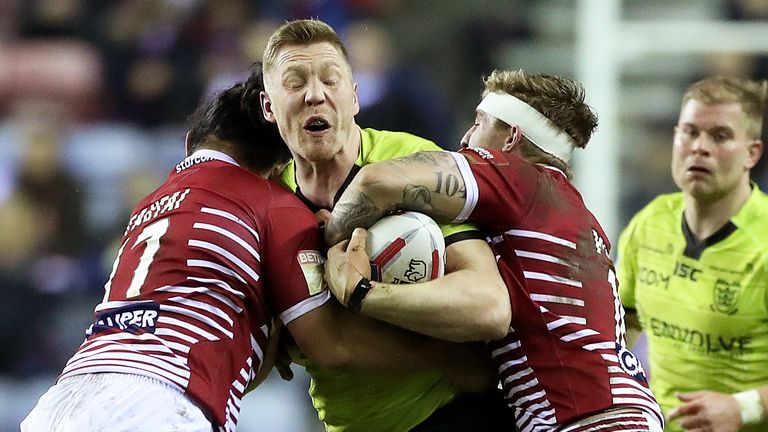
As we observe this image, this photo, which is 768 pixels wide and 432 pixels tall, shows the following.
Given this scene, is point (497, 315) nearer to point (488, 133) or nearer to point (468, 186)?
point (468, 186)

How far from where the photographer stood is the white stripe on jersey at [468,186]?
3.56 meters

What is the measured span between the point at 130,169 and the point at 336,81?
4244 mm

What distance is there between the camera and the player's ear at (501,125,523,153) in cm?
394

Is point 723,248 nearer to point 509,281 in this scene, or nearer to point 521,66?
point 509,281

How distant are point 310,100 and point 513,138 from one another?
0.66 meters

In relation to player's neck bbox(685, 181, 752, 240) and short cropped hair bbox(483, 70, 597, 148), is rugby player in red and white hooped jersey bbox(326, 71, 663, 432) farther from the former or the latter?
player's neck bbox(685, 181, 752, 240)

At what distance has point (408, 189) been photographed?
354 centimetres

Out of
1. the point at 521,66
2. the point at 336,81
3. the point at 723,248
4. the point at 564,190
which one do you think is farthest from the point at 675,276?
the point at 521,66

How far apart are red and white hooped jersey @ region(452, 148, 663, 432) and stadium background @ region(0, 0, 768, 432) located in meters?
3.81

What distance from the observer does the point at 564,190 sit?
3777mm

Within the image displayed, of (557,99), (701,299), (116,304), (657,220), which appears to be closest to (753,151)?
(657,220)

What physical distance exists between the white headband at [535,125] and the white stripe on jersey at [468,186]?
16.2 inches

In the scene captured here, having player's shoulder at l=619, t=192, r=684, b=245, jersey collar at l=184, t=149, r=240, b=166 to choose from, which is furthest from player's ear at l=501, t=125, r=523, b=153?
player's shoulder at l=619, t=192, r=684, b=245

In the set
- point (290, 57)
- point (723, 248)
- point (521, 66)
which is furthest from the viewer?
point (521, 66)
